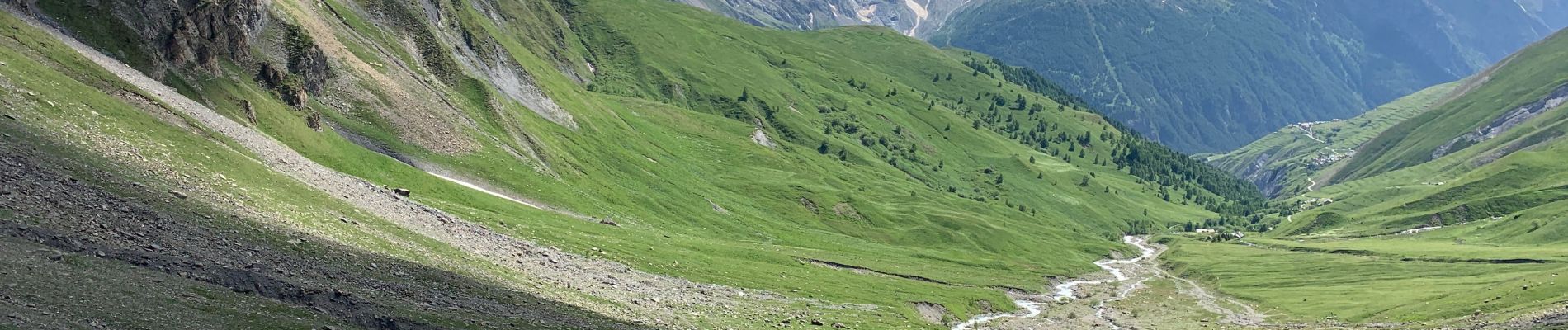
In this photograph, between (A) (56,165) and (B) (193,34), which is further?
(B) (193,34)

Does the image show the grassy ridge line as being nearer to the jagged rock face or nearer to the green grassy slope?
the green grassy slope

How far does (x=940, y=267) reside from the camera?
179250 mm

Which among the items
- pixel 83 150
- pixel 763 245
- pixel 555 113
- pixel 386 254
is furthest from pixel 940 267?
pixel 83 150

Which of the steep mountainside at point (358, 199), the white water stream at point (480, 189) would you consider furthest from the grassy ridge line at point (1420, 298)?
the white water stream at point (480, 189)

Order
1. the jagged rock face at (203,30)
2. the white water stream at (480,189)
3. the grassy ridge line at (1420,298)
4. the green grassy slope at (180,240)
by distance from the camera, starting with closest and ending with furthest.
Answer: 1. the green grassy slope at (180,240)
2. the jagged rock face at (203,30)
3. the grassy ridge line at (1420,298)
4. the white water stream at (480,189)

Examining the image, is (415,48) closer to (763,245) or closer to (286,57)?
(286,57)

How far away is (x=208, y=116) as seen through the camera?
93.6m

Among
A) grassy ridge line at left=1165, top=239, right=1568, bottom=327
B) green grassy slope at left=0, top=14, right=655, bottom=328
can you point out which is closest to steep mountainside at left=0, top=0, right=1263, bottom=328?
green grassy slope at left=0, top=14, right=655, bottom=328

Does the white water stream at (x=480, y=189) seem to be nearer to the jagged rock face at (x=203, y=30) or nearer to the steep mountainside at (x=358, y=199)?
the steep mountainside at (x=358, y=199)

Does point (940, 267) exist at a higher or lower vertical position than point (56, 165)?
lower

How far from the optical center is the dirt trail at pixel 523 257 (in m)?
80.5

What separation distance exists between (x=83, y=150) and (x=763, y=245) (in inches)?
3873

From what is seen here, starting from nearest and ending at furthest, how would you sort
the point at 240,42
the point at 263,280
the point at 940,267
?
the point at 263,280 → the point at 240,42 → the point at 940,267

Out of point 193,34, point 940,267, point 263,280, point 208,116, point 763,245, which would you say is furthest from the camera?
point 940,267
